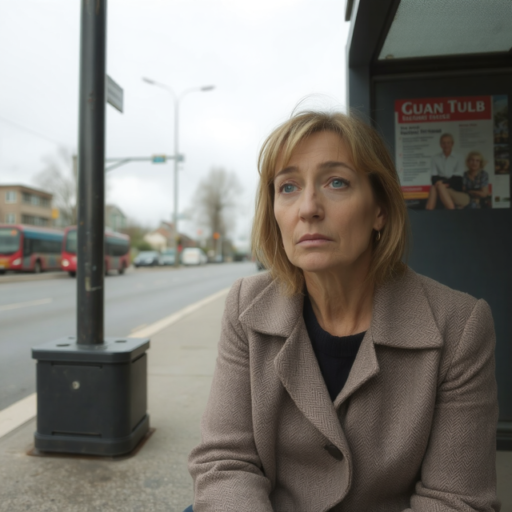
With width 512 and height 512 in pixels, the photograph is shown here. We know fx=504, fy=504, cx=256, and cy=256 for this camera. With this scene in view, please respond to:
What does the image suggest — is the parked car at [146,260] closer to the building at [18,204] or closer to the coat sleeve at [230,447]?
the building at [18,204]

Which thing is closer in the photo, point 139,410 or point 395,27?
point 395,27

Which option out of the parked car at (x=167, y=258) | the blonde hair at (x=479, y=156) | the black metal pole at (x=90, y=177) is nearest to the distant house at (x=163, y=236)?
the parked car at (x=167, y=258)

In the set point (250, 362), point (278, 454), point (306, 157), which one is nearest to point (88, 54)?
point (306, 157)

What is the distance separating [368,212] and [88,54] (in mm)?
2319

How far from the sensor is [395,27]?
256 cm

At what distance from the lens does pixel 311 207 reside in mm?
1423

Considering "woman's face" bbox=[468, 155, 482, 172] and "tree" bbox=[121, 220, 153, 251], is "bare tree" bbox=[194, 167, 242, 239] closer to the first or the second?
"tree" bbox=[121, 220, 153, 251]

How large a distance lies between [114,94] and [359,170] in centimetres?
246

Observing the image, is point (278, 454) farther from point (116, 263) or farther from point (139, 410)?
point (116, 263)

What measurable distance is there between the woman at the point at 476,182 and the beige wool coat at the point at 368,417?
5.58 feet

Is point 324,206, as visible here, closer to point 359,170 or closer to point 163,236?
point 359,170

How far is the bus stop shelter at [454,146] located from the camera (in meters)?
2.93

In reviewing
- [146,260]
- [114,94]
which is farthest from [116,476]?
[146,260]

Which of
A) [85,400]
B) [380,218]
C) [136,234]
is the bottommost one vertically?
[85,400]
